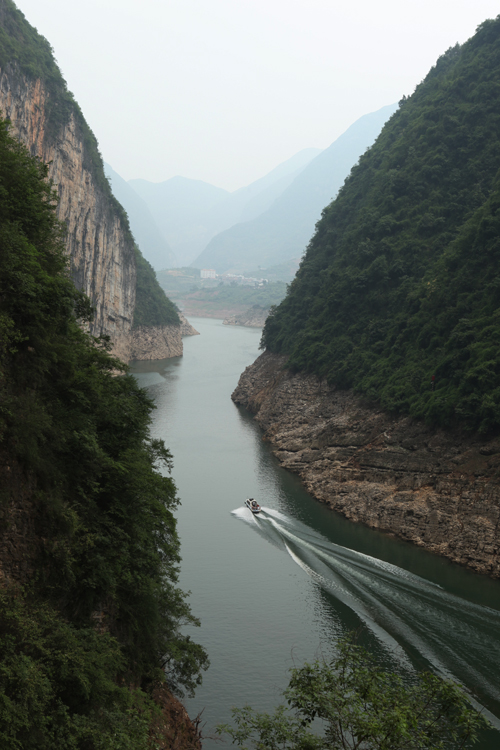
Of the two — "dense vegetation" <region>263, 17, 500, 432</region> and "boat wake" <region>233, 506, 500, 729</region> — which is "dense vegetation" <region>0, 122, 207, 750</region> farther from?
"dense vegetation" <region>263, 17, 500, 432</region>

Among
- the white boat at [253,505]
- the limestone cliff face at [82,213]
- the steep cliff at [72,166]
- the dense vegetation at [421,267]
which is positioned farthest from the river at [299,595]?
the steep cliff at [72,166]

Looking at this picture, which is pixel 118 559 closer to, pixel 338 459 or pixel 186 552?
pixel 186 552

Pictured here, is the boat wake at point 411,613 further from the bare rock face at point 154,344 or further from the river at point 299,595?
the bare rock face at point 154,344

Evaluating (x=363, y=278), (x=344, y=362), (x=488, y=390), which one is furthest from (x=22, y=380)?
(x=363, y=278)

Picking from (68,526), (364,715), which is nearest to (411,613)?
(364,715)

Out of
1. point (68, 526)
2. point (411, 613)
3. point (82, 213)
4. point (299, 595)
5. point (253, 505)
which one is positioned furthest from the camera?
point (82, 213)

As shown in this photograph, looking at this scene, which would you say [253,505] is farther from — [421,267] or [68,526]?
[421,267]

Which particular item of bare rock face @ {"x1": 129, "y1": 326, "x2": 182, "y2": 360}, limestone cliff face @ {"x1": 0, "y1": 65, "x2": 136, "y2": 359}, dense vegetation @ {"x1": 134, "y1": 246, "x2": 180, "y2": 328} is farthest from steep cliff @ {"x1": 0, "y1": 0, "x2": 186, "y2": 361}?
dense vegetation @ {"x1": 134, "y1": 246, "x2": 180, "y2": 328}
